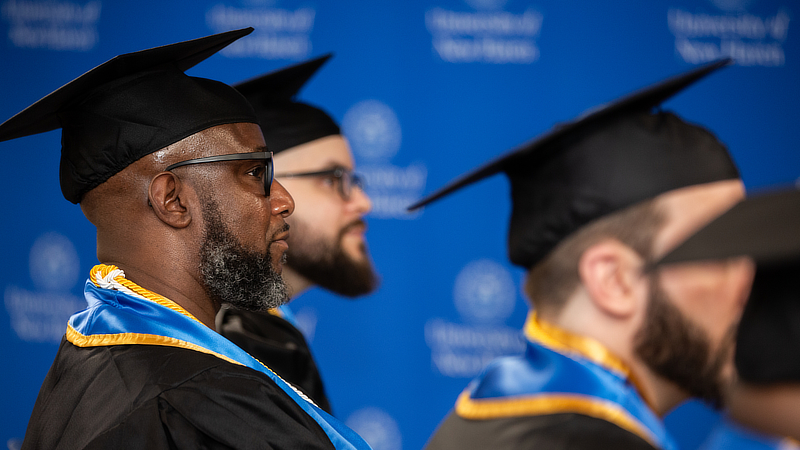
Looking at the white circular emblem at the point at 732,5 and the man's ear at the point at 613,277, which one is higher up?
the white circular emblem at the point at 732,5

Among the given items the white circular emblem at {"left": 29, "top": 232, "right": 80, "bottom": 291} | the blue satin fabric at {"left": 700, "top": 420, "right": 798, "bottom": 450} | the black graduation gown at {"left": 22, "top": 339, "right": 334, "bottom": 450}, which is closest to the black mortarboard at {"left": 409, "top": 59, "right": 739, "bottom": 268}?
the blue satin fabric at {"left": 700, "top": 420, "right": 798, "bottom": 450}

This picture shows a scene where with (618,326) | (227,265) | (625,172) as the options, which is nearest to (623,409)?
(618,326)

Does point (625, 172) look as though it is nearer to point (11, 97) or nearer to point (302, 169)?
point (302, 169)

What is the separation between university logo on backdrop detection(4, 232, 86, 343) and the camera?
4230 mm

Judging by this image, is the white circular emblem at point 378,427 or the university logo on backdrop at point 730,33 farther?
the white circular emblem at point 378,427

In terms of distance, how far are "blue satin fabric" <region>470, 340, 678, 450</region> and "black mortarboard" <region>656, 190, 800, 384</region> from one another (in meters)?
0.34

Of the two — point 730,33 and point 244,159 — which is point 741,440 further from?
point 730,33

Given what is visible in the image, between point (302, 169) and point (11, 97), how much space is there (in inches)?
113

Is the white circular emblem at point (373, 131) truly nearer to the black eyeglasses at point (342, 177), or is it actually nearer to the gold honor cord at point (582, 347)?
the black eyeglasses at point (342, 177)

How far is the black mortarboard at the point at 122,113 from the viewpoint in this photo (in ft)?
4.94

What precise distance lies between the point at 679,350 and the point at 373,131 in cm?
318

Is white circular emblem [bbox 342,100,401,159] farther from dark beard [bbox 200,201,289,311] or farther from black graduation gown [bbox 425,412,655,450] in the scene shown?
black graduation gown [bbox 425,412,655,450]

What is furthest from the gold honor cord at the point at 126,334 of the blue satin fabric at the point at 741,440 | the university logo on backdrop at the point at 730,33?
the university logo on backdrop at the point at 730,33

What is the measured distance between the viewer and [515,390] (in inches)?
45.1
